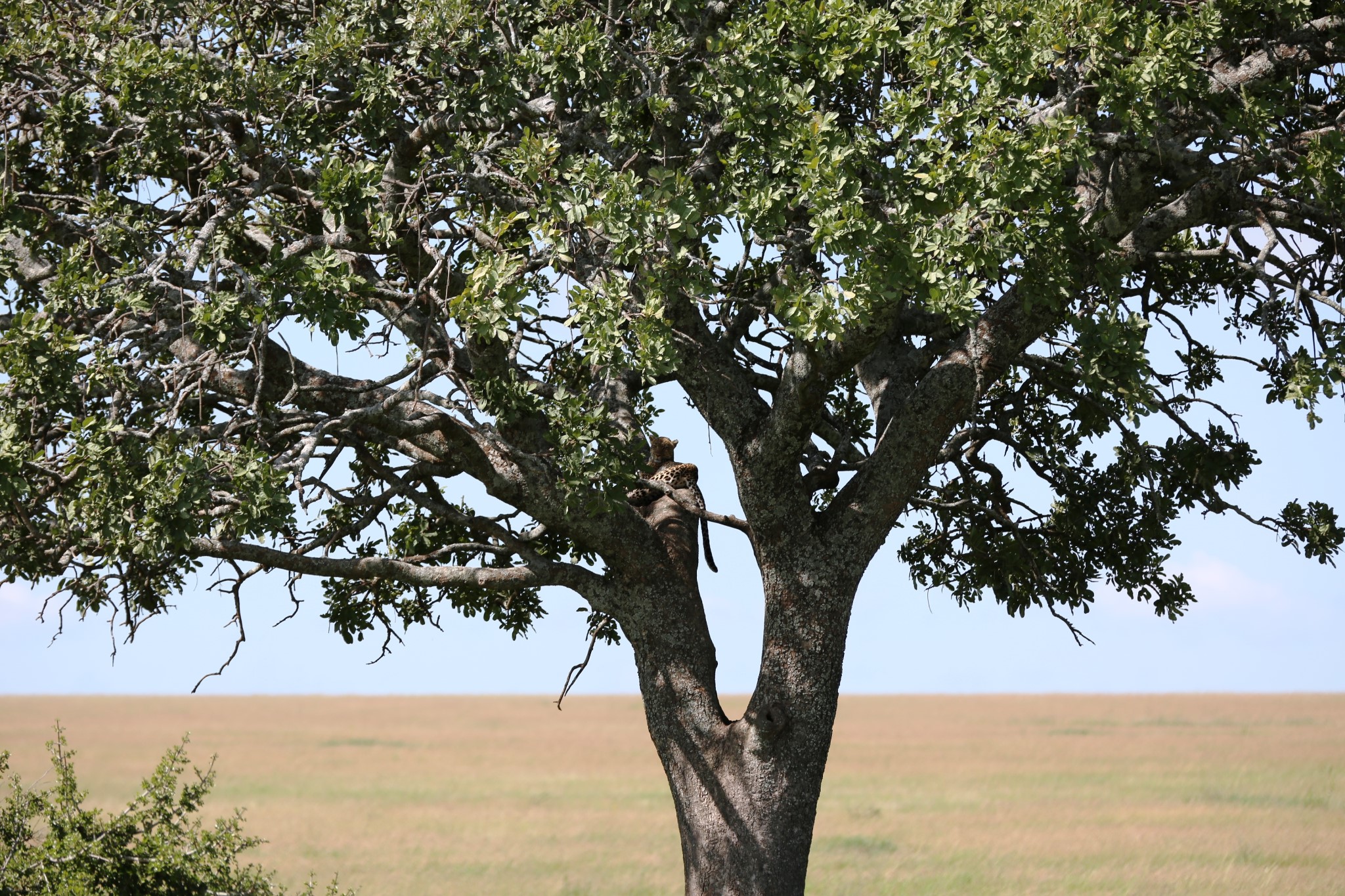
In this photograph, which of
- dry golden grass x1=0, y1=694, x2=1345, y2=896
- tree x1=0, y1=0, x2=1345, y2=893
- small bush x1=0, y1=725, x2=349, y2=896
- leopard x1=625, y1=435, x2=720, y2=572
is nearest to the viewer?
tree x1=0, y1=0, x2=1345, y2=893

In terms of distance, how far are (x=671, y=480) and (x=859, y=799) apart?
815 inches

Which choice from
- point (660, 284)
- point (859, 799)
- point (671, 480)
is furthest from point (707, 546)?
point (859, 799)

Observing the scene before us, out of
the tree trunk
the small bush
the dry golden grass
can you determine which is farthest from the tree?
the dry golden grass

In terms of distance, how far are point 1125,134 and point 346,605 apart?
8696 millimetres

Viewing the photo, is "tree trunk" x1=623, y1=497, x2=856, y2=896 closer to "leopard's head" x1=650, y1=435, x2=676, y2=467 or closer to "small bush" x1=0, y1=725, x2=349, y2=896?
"leopard's head" x1=650, y1=435, x2=676, y2=467

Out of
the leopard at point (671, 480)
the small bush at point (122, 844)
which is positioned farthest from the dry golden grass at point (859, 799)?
the leopard at point (671, 480)

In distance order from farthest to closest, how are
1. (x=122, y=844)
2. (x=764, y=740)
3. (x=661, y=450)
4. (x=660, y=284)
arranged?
(x=661, y=450)
(x=122, y=844)
(x=764, y=740)
(x=660, y=284)

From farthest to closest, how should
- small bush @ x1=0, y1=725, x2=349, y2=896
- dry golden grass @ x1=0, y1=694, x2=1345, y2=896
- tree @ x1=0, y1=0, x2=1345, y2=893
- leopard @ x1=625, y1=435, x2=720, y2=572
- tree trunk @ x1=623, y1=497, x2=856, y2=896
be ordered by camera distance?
dry golden grass @ x1=0, y1=694, x2=1345, y2=896, leopard @ x1=625, y1=435, x2=720, y2=572, small bush @ x1=0, y1=725, x2=349, y2=896, tree trunk @ x1=623, y1=497, x2=856, y2=896, tree @ x1=0, y1=0, x2=1345, y2=893

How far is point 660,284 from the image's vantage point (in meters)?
7.98

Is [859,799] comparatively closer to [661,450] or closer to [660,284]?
[661,450]

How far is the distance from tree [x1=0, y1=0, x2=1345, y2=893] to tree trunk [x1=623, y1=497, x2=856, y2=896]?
0.03 meters

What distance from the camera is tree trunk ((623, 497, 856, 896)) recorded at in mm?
10312

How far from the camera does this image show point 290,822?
27312 millimetres

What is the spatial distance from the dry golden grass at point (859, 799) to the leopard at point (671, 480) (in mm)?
10467
